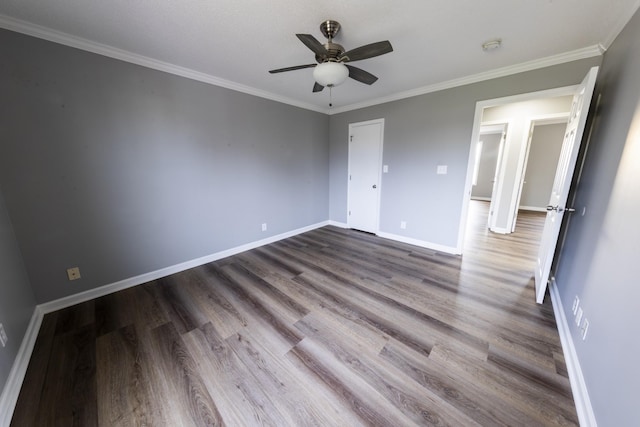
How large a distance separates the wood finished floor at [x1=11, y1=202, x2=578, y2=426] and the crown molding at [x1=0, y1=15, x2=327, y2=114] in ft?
7.63

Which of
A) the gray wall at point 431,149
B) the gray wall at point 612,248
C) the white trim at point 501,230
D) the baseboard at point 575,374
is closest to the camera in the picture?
the gray wall at point 612,248

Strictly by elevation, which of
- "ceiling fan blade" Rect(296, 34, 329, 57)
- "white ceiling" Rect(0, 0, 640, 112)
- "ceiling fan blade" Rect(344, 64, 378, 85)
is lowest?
"ceiling fan blade" Rect(344, 64, 378, 85)

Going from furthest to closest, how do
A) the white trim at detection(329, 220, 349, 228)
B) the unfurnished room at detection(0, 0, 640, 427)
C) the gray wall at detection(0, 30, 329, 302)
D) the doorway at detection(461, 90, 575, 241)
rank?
the white trim at detection(329, 220, 349, 228)
the doorway at detection(461, 90, 575, 241)
the gray wall at detection(0, 30, 329, 302)
the unfurnished room at detection(0, 0, 640, 427)

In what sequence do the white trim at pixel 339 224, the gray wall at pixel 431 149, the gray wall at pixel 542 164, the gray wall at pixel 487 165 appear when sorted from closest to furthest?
the gray wall at pixel 431 149 → the white trim at pixel 339 224 → the gray wall at pixel 542 164 → the gray wall at pixel 487 165

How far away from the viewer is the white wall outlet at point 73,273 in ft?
6.74

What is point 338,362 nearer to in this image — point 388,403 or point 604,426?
point 388,403

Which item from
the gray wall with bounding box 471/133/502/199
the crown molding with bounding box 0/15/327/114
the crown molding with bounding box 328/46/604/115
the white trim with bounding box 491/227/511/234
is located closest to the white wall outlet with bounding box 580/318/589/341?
the crown molding with bounding box 328/46/604/115

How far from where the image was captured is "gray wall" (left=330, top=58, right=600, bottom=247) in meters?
2.65

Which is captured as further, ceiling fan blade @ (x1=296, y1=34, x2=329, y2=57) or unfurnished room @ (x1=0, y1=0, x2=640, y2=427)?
ceiling fan blade @ (x1=296, y1=34, x2=329, y2=57)

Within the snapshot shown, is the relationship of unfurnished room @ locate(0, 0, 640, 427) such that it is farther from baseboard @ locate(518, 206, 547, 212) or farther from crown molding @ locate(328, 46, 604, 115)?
baseboard @ locate(518, 206, 547, 212)

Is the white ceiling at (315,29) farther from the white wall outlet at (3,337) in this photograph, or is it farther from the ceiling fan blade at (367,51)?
the white wall outlet at (3,337)

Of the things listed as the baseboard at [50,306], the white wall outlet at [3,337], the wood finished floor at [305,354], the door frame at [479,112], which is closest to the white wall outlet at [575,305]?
Answer: the wood finished floor at [305,354]

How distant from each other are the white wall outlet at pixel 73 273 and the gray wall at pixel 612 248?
3.74 meters

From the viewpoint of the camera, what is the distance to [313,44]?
1.58 metres
